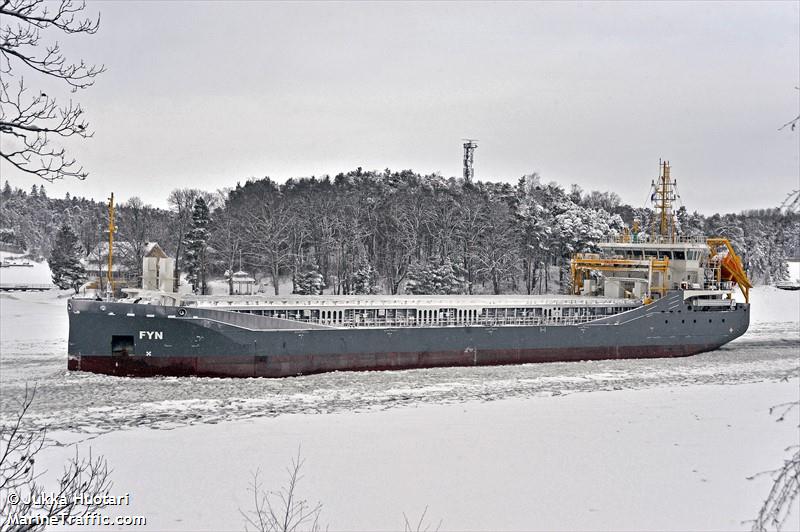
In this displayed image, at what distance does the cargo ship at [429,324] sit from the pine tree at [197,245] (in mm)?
25103

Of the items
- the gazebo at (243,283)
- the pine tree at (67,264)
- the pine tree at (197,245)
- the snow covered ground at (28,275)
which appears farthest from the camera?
the snow covered ground at (28,275)

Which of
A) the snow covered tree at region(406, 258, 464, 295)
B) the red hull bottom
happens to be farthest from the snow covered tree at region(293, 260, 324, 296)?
the red hull bottom

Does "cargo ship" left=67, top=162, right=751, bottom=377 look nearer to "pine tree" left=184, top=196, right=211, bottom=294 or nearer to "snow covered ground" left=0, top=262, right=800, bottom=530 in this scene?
"snow covered ground" left=0, top=262, right=800, bottom=530

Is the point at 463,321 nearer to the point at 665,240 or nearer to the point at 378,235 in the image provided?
the point at 665,240

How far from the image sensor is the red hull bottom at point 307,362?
21906mm

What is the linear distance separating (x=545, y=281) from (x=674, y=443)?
42.1 meters

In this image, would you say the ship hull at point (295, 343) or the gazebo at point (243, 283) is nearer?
the ship hull at point (295, 343)

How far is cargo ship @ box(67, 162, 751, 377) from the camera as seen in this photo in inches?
863

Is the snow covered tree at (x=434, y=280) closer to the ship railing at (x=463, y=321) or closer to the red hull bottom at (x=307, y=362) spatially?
the ship railing at (x=463, y=321)

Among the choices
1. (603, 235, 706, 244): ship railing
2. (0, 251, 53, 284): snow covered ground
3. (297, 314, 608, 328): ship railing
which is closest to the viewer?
(297, 314, 608, 328): ship railing

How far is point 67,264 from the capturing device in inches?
2026

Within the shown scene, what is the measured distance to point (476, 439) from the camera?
15.4 m

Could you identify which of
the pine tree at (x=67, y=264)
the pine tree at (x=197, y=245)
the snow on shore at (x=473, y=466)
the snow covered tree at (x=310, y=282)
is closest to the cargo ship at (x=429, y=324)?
the snow on shore at (x=473, y=466)

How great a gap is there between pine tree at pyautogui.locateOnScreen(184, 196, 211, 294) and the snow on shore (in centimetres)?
3548
